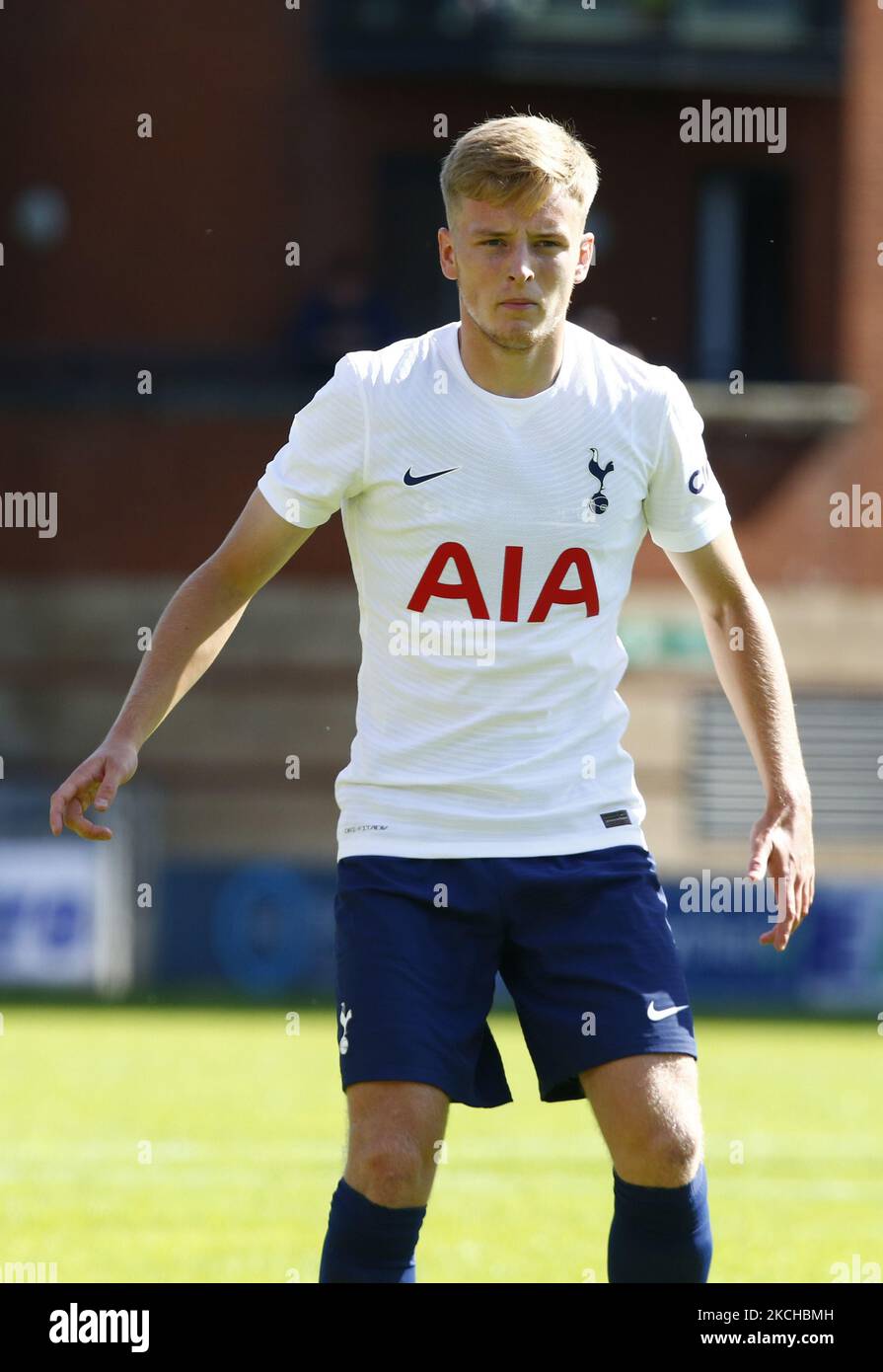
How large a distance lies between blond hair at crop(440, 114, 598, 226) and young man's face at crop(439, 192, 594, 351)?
0.02 metres

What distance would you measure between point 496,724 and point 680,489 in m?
0.63

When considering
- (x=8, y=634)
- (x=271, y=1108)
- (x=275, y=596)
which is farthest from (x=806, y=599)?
(x=271, y=1108)

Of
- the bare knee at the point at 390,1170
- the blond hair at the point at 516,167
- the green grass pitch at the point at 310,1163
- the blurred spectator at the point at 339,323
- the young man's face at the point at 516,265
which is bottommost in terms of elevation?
the green grass pitch at the point at 310,1163

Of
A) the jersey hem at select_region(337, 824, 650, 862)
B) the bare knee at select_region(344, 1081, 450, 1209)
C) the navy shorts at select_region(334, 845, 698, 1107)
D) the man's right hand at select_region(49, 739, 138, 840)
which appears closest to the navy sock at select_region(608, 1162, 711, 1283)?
the navy shorts at select_region(334, 845, 698, 1107)

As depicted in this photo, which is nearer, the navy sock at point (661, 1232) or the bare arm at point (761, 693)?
the navy sock at point (661, 1232)

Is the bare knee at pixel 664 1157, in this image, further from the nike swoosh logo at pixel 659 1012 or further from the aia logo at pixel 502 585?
the aia logo at pixel 502 585

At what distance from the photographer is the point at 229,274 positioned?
2083cm

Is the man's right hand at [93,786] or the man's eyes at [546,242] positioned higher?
the man's eyes at [546,242]

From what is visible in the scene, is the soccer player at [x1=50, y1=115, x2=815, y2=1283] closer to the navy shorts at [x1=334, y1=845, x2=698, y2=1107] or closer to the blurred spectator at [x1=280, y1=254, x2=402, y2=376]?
the navy shorts at [x1=334, y1=845, x2=698, y2=1107]

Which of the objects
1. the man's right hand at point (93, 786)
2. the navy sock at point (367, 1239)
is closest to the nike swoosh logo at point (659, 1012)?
the navy sock at point (367, 1239)

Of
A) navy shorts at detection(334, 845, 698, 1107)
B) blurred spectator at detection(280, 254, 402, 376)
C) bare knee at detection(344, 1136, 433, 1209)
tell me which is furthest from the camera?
blurred spectator at detection(280, 254, 402, 376)

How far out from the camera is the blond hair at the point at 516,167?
4578mm

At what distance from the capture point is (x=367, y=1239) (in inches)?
177

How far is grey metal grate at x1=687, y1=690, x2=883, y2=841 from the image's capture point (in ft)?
67.0
